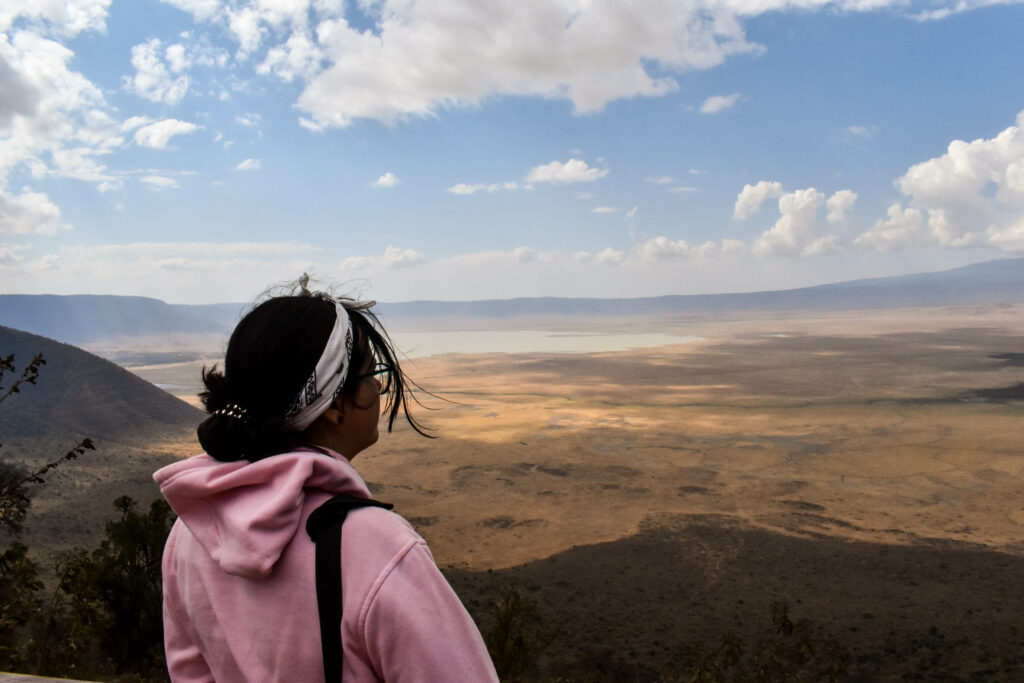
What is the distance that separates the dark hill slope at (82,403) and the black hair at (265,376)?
36586 mm

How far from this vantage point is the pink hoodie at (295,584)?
34.0 inches

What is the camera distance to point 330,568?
883 mm

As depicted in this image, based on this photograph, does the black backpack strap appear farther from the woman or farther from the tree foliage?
the tree foliage

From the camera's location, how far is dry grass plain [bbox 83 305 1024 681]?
1404 centimetres

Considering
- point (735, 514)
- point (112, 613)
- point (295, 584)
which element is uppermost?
point (295, 584)

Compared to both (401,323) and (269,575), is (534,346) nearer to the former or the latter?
(401,323)

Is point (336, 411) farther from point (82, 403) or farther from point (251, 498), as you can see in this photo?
point (82, 403)

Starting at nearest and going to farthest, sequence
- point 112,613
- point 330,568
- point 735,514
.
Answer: point 330,568 < point 112,613 < point 735,514

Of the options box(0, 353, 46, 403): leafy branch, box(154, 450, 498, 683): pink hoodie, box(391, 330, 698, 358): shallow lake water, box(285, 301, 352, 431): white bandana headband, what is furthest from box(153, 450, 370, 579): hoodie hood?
box(391, 330, 698, 358): shallow lake water

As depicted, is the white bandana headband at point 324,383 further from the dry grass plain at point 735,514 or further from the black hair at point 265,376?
the dry grass plain at point 735,514

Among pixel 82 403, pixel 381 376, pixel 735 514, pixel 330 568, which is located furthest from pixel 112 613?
pixel 82 403

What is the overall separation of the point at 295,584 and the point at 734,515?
80.9 feet

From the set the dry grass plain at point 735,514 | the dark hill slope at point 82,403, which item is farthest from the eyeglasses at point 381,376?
the dark hill slope at point 82,403

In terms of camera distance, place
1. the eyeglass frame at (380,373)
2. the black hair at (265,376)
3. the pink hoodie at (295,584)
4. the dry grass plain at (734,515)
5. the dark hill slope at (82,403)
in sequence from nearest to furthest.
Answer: the pink hoodie at (295,584), the black hair at (265,376), the eyeglass frame at (380,373), the dry grass plain at (734,515), the dark hill slope at (82,403)
